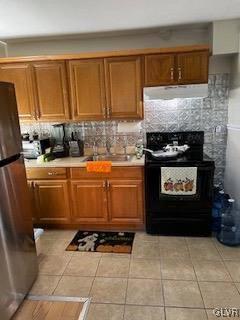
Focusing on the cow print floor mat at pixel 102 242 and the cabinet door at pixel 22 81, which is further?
the cabinet door at pixel 22 81

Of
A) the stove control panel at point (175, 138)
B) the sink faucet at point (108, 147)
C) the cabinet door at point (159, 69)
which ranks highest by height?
the cabinet door at point (159, 69)

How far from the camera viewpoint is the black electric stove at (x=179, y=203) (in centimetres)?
261

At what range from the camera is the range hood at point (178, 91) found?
2.67 m

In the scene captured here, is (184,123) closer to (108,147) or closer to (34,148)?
(108,147)

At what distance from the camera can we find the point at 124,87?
284cm

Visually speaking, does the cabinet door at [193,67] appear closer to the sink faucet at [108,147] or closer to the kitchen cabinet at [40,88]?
the sink faucet at [108,147]

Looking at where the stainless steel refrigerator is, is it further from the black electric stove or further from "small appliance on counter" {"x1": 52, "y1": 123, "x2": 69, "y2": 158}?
the black electric stove

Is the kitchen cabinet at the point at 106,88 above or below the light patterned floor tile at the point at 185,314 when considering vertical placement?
above

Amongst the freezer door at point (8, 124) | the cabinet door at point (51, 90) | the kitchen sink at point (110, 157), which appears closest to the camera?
the freezer door at point (8, 124)

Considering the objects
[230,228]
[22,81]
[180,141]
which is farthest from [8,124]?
[230,228]

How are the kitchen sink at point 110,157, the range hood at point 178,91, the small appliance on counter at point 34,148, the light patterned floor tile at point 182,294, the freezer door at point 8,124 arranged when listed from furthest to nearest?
the kitchen sink at point 110,157 → the small appliance on counter at point 34,148 → the range hood at point 178,91 → the light patterned floor tile at point 182,294 → the freezer door at point 8,124

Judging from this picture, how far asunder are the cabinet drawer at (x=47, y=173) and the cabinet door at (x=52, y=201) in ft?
0.20

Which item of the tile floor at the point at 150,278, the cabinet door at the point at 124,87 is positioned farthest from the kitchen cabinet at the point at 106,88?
the tile floor at the point at 150,278

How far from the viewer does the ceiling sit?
212 centimetres
